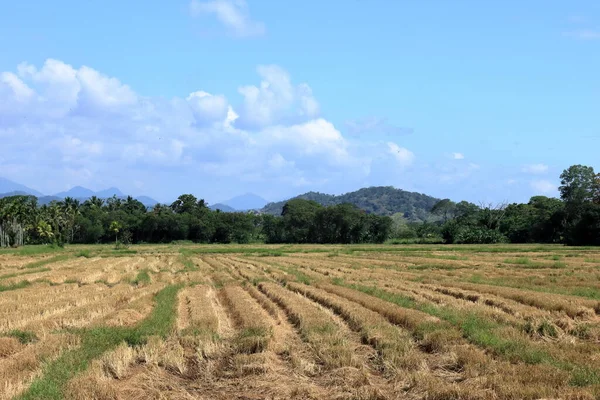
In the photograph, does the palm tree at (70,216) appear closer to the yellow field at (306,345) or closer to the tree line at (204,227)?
the tree line at (204,227)

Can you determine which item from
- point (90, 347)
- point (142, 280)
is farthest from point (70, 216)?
point (90, 347)

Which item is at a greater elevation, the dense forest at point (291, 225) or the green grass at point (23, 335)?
the dense forest at point (291, 225)

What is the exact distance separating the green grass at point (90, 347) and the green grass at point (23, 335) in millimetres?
1140

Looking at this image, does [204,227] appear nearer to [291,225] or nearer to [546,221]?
[291,225]

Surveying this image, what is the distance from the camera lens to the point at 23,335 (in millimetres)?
13180

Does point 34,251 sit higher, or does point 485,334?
point 34,251

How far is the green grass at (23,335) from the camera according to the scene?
12.9 m

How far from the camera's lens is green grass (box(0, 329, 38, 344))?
12.9 meters

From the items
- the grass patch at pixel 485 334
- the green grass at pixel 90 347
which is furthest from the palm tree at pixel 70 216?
the grass patch at pixel 485 334

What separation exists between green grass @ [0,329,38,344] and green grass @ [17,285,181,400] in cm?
114

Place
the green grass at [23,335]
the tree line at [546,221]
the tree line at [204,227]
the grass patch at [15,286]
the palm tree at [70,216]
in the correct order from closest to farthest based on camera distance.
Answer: the green grass at [23,335] < the grass patch at [15,286] < the tree line at [546,221] < the tree line at [204,227] < the palm tree at [70,216]

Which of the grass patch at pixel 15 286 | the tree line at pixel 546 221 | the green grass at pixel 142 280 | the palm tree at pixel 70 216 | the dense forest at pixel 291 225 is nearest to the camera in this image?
the grass patch at pixel 15 286

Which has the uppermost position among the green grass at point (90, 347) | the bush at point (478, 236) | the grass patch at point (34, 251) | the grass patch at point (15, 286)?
the bush at point (478, 236)

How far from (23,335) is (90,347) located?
252 centimetres
